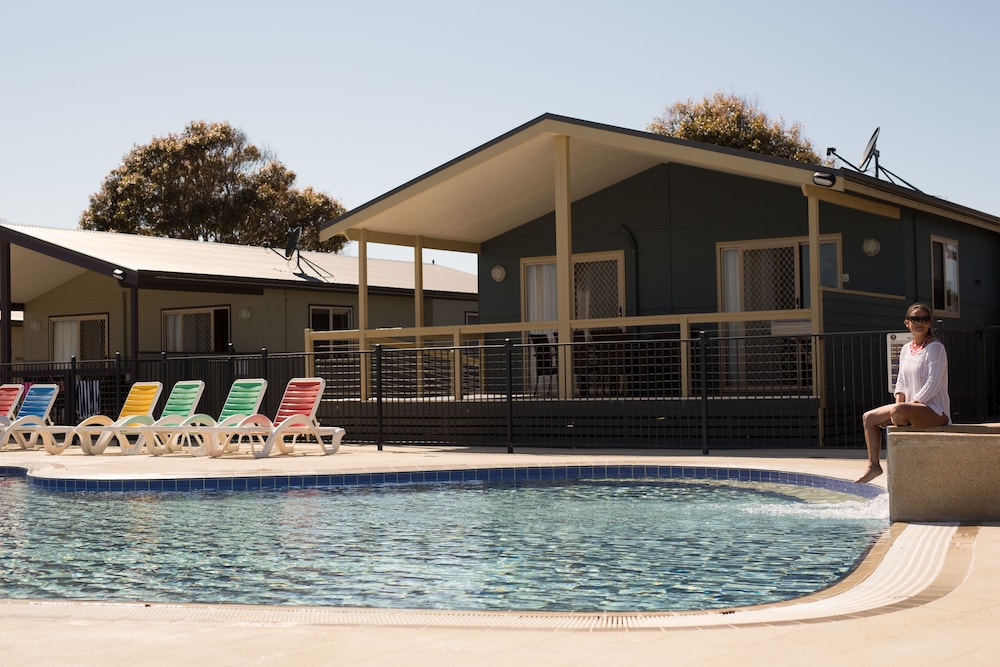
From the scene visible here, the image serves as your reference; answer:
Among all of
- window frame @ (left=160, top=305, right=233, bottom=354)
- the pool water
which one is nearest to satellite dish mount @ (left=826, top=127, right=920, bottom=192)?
the pool water

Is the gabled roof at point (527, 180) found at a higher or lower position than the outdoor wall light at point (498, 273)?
higher

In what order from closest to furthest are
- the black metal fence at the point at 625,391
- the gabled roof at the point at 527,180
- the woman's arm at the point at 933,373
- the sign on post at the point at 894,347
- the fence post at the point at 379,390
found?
1. the woman's arm at the point at 933,373
2. the sign on post at the point at 894,347
3. the black metal fence at the point at 625,391
4. the gabled roof at the point at 527,180
5. the fence post at the point at 379,390

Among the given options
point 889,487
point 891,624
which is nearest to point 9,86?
point 889,487

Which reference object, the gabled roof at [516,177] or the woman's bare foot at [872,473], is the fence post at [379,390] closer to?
the gabled roof at [516,177]

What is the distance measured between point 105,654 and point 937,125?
74.3 feet

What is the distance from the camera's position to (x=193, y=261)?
21031 millimetres

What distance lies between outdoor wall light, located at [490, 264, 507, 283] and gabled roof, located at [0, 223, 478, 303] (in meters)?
4.72

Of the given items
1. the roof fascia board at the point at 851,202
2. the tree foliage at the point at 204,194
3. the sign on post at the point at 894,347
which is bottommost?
the sign on post at the point at 894,347

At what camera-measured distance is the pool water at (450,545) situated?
5.98 metres

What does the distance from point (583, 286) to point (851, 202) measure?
4.76 m

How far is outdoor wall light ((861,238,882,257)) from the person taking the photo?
1565cm

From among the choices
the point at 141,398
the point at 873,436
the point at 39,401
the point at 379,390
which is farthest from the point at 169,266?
the point at 873,436

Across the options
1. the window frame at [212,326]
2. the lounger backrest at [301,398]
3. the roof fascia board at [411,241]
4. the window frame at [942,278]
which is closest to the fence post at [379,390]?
the lounger backrest at [301,398]

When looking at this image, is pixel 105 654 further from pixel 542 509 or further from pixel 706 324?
pixel 706 324
